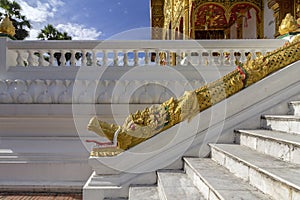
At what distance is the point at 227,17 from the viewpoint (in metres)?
9.92

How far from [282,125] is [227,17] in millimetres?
8331

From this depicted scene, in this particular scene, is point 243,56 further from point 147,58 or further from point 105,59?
point 105,59

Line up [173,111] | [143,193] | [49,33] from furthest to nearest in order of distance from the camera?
[49,33], [173,111], [143,193]

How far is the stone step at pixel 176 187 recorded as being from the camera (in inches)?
80.3

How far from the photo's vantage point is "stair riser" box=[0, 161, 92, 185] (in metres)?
3.68

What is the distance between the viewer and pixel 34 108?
3.74m

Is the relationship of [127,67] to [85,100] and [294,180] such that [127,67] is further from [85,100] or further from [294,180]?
[294,180]

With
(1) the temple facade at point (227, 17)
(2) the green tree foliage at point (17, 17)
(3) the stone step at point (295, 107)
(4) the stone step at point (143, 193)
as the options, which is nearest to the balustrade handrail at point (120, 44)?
(3) the stone step at point (295, 107)

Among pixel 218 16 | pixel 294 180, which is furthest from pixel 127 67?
pixel 218 16

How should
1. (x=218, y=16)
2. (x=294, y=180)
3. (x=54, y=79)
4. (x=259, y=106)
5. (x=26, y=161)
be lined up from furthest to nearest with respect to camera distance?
(x=218, y=16) < (x=54, y=79) < (x=26, y=161) < (x=259, y=106) < (x=294, y=180)

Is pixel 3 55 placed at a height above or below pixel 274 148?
above

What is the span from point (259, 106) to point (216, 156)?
90cm

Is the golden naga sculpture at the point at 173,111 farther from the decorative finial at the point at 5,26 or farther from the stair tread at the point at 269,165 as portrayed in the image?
the decorative finial at the point at 5,26

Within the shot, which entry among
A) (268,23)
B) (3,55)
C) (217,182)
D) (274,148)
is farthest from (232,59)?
(268,23)
